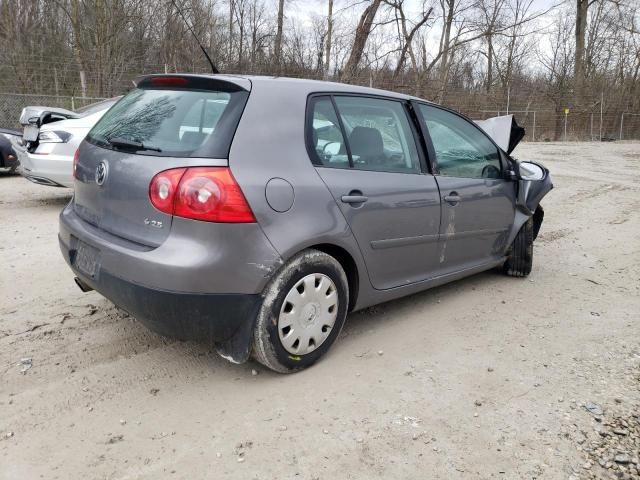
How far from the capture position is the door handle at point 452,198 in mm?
3805

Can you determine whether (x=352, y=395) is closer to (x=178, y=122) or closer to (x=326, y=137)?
(x=326, y=137)

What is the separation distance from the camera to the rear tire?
4.77m

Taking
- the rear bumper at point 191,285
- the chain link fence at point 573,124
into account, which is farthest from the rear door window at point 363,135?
the chain link fence at point 573,124

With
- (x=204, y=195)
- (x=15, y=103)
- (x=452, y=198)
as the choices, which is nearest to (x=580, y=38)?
(x=15, y=103)

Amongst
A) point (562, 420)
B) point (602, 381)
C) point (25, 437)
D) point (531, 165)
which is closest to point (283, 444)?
point (25, 437)

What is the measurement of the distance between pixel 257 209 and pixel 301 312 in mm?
657

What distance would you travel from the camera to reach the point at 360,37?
24.2 m

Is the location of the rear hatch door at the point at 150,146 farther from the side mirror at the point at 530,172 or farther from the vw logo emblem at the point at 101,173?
the side mirror at the point at 530,172

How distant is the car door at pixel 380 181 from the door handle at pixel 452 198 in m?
0.11

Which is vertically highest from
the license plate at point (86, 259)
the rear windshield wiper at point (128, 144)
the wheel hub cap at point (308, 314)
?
the rear windshield wiper at point (128, 144)

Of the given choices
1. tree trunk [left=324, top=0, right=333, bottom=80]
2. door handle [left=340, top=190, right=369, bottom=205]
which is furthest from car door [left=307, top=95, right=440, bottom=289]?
tree trunk [left=324, top=0, right=333, bottom=80]

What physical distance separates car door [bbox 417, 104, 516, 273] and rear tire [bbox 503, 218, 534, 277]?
0.64ft

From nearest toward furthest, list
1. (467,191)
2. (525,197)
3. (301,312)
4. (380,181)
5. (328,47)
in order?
(301,312) < (380,181) < (467,191) < (525,197) < (328,47)

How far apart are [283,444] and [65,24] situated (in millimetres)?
21898
